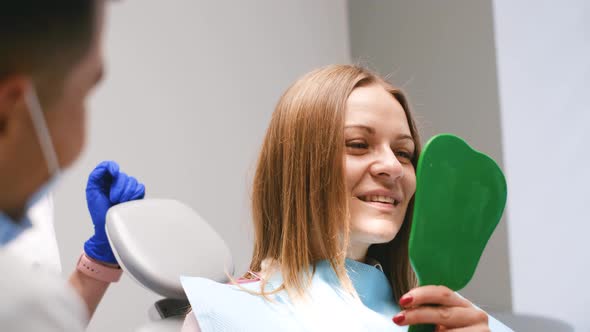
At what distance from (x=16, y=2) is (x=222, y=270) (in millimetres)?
883

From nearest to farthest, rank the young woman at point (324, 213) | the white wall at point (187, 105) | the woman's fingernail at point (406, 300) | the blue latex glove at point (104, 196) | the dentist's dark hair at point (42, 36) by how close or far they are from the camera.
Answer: the dentist's dark hair at point (42, 36), the woman's fingernail at point (406, 300), the young woman at point (324, 213), the blue latex glove at point (104, 196), the white wall at point (187, 105)

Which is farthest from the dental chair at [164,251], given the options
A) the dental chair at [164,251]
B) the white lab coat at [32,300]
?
the white lab coat at [32,300]

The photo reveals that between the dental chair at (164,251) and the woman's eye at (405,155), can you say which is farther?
the woman's eye at (405,155)

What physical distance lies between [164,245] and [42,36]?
788 mm

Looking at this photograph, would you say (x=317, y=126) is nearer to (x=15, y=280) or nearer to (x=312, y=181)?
(x=312, y=181)

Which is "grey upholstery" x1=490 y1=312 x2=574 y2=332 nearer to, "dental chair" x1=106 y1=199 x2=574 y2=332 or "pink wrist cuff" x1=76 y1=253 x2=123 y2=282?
"dental chair" x1=106 y1=199 x2=574 y2=332

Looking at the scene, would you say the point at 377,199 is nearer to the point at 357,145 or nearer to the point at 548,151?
the point at 357,145

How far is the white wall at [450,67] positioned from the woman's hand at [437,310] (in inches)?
40.9

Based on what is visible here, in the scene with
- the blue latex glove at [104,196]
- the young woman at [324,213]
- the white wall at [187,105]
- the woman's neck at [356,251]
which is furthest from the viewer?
the white wall at [187,105]

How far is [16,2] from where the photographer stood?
368 mm

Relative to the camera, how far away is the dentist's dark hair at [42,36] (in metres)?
0.37

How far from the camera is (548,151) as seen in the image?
1.79 m

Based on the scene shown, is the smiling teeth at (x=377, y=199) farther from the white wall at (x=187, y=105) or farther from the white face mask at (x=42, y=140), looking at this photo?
the white wall at (x=187, y=105)

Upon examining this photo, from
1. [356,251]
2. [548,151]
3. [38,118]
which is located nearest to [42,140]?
[38,118]
